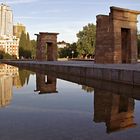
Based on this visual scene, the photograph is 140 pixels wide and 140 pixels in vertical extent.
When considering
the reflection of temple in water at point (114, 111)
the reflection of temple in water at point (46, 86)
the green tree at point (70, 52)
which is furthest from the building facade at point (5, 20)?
the reflection of temple in water at point (114, 111)

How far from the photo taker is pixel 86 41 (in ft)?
215

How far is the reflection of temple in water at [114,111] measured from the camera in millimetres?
5434

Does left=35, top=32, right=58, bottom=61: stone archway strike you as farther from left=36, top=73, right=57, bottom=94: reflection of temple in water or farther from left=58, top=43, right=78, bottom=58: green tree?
left=58, top=43, right=78, bottom=58: green tree

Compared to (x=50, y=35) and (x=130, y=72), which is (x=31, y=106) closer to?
(x=130, y=72)

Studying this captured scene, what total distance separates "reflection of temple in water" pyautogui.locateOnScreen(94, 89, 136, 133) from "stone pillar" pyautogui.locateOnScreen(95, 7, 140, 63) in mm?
12408

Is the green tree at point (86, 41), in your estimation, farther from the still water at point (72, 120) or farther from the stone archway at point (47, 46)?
the still water at point (72, 120)

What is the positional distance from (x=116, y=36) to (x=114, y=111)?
49.9 ft

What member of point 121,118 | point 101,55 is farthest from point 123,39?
point 121,118

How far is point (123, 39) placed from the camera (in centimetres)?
2375

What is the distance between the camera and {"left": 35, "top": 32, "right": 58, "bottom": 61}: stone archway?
37.9 meters

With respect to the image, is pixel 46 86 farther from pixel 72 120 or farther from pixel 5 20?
pixel 5 20

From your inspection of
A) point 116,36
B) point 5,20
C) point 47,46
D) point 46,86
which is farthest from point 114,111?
point 5,20

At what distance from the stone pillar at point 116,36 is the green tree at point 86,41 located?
40378 millimetres

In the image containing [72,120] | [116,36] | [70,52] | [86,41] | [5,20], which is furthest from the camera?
[5,20]
